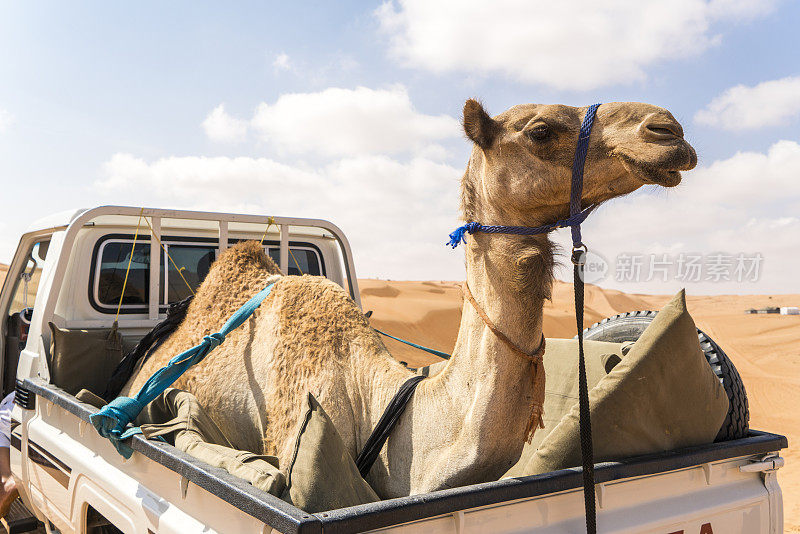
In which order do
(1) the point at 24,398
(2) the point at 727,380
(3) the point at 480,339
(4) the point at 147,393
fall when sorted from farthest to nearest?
(1) the point at 24,398 < (2) the point at 727,380 < (4) the point at 147,393 < (3) the point at 480,339

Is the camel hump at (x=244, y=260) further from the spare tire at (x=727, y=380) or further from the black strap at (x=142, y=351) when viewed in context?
the spare tire at (x=727, y=380)

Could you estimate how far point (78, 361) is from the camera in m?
4.14

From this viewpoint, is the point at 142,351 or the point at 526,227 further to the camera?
the point at 142,351

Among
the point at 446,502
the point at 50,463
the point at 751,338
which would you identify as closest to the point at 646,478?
the point at 446,502

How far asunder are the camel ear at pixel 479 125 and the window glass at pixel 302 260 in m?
3.58

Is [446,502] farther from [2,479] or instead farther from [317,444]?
[2,479]

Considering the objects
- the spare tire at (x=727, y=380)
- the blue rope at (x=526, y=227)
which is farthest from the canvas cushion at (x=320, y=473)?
the spare tire at (x=727, y=380)

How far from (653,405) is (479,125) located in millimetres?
1425

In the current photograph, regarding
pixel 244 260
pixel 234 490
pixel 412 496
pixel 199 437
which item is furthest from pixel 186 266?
pixel 412 496

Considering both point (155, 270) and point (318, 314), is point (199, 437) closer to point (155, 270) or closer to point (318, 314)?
point (318, 314)

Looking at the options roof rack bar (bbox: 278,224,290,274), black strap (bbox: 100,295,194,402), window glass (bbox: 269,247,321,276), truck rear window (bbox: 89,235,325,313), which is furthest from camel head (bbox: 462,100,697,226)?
window glass (bbox: 269,247,321,276)

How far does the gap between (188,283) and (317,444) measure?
140 inches

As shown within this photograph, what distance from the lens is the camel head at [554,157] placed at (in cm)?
202

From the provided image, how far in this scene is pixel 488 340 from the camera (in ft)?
7.97
